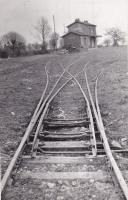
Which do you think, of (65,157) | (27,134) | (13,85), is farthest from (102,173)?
(13,85)

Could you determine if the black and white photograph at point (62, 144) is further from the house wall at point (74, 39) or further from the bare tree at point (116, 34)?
the bare tree at point (116, 34)

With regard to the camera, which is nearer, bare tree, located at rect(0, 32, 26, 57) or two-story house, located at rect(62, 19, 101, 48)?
bare tree, located at rect(0, 32, 26, 57)

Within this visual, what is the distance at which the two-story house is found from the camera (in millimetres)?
42653

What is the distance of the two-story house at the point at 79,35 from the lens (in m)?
42.7

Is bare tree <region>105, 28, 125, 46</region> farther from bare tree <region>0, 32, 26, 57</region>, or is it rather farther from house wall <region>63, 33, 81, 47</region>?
bare tree <region>0, 32, 26, 57</region>

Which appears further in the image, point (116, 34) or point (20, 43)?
point (116, 34)

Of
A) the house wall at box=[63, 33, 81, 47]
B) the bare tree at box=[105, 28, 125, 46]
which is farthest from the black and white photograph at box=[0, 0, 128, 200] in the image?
the bare tree at box=[105, 28, 125, 46]

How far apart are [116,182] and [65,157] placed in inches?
45.0

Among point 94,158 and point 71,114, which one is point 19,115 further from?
point 94,158

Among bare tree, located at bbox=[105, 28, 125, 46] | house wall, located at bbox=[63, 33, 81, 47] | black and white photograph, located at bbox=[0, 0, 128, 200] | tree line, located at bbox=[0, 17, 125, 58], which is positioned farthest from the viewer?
bare tree, located at bbox=[105, 28, 125, 46]

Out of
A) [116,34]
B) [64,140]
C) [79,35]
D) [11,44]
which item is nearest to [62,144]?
[64,140]

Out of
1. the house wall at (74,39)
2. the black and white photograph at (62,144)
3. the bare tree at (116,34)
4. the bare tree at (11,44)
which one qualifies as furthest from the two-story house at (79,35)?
the black and white photograph at (62,144)

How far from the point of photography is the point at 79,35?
139 ft

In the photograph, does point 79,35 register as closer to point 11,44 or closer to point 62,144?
point 11,44
